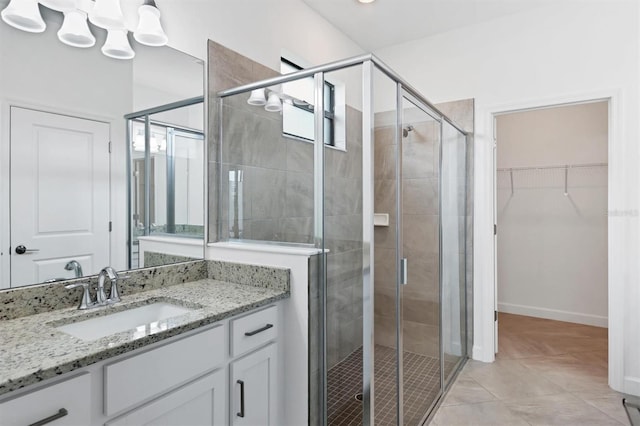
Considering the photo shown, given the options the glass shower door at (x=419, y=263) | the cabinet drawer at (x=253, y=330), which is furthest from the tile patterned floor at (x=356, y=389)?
the cabinet drawer at (x=253, y=330)

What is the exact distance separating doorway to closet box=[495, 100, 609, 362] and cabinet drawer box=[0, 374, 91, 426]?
3465 mm

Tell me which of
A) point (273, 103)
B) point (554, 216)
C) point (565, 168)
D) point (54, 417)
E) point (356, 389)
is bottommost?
point (356, 389)

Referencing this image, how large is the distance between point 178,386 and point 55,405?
15.2 inches

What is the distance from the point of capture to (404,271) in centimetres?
193

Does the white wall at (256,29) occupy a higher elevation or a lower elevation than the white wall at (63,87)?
higher

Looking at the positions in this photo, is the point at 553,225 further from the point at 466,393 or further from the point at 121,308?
the point at 121,308

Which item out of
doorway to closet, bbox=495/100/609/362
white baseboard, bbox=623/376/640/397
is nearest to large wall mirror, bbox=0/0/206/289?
white baseboard, bbox=623/376/640/397

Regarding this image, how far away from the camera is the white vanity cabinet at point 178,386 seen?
3.14 ft

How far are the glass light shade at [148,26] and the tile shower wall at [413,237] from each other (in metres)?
1.11

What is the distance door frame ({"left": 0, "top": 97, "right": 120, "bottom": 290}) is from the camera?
130 cm

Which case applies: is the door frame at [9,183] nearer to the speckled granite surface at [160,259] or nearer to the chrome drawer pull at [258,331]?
the speckled granite surface at [160,259]

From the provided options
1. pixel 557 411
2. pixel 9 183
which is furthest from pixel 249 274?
pixel 557 411

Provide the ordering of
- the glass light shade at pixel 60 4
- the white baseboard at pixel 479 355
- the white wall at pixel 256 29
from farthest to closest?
the white baseboard at pixel 479 355 < the white wall at pixel 256 29 < the glass light shade at pixel 60 4

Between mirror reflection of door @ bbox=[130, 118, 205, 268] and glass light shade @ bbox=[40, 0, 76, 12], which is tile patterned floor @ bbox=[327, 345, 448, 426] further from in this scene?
glass light shade @ bbox=[40, 0, 76, 12]
